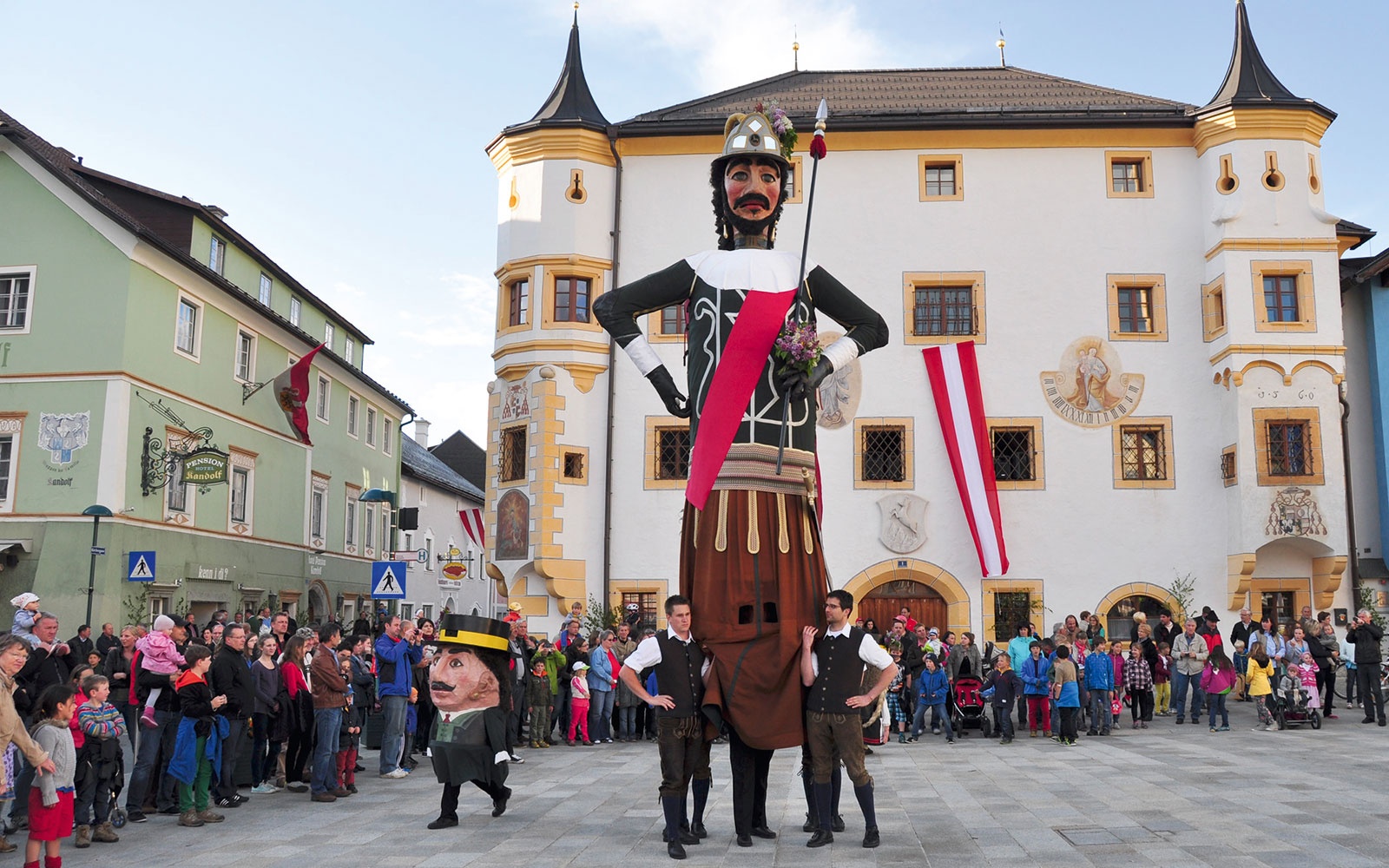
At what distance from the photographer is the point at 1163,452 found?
929 inches

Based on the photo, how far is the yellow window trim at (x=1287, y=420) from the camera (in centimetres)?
2252

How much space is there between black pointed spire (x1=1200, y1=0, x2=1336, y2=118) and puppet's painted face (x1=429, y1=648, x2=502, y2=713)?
2054cm

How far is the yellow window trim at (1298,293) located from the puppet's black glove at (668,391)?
58.5ft

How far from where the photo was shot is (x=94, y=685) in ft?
28.1

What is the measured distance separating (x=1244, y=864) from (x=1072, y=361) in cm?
1783

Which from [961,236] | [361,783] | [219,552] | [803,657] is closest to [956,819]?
[803,657]

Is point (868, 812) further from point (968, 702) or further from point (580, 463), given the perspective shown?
point (580, 463)

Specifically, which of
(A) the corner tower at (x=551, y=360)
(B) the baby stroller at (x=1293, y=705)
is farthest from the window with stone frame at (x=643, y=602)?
(B) the baby stroller at (x=1293, y=705)

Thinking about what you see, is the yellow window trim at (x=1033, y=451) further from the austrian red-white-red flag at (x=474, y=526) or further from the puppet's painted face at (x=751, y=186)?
the puppet's painted face at (x=751, y=186)

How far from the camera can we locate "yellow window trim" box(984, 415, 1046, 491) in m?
23.6

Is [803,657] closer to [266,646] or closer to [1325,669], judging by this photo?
[266,646]

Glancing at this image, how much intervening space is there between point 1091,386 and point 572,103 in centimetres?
1244

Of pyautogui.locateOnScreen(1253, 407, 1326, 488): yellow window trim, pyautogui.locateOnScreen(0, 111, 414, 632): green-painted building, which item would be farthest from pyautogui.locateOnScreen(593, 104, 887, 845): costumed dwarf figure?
pyautogui.locateOnScreen(1253, 407, 1326, 488): yellow window trim

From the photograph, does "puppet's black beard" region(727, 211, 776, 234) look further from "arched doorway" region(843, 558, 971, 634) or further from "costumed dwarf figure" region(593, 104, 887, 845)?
"arched doorway" region(843, 558, 971, 634)
